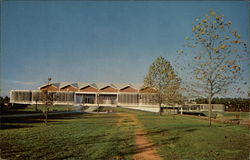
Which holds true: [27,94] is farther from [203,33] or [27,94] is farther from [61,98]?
[203,33]

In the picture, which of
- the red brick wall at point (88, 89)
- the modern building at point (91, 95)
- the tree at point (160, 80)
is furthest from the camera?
the red brick wall at point (88, 89)

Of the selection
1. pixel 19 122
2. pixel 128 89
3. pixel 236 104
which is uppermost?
pixel 128 89

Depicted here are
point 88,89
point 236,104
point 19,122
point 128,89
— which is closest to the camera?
point 19,122

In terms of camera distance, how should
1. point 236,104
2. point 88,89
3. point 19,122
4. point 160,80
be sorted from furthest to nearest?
point 236,104 < point 88,89 < point 160,80 < point 19,122

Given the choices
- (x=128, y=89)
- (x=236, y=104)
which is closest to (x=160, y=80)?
(x=128, y=89)

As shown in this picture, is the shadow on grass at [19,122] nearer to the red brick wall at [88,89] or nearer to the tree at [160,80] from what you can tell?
the tree at [160,80]

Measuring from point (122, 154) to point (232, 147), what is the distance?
5.72 meters

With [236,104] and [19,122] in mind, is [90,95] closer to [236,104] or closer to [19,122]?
[19,122]

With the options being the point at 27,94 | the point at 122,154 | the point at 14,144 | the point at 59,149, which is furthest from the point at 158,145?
the point at 27,94

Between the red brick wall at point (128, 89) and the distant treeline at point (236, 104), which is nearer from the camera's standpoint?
the distant treeline at point (236, 104)

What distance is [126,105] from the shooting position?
54.9 m

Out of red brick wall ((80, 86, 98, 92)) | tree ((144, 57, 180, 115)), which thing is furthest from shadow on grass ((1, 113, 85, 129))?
red brick wall ((80, 86, 98, 92))

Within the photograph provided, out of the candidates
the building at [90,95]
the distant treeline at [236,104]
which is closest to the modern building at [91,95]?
the building at [90,95]

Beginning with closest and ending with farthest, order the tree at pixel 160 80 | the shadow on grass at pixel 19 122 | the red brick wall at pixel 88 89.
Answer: the shadow on grass at pixel 19 122
the tree at pixel 160 80
the red brick wall at pixel 88 89
